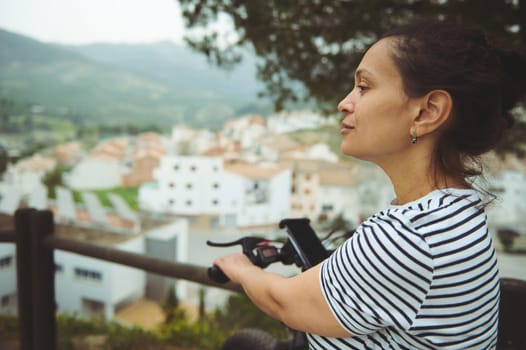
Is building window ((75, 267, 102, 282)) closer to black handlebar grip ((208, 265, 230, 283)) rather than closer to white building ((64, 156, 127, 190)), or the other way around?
white building ((64, 156, 127, 190))

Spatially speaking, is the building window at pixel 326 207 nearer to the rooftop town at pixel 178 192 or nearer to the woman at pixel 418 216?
the rooftop town at pixel 178 192

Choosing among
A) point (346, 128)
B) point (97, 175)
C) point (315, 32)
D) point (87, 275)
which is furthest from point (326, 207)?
point (346, 128)

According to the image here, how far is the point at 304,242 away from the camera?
0.78 m

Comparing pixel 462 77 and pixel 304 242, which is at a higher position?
pixel 462 77

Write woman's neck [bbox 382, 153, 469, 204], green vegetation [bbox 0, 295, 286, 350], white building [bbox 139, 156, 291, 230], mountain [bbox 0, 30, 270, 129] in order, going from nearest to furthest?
woman's neck [bbox 382, 153, 469, 204] → green vegetation [bbox 0, 295, 286, 350] → white building [bbox 139, 156, 291, 230] → mountain [bbox 0, 30, 270, 129]

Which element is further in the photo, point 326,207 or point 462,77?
point 326,207

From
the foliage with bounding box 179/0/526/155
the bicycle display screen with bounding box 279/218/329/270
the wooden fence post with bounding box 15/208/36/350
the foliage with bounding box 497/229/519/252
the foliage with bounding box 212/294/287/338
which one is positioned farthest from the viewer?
the foliage with bounding box 497/229/519/252

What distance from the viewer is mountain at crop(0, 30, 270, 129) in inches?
358

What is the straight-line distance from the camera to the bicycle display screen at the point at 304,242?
757 mm

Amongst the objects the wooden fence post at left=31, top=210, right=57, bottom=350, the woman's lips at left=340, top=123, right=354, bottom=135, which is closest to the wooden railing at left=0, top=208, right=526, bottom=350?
the wooden fence post at left=31, top=210, right=57, bottom=350

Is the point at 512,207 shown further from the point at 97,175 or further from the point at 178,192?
the point at 97,175

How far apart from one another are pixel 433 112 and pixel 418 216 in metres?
0.15

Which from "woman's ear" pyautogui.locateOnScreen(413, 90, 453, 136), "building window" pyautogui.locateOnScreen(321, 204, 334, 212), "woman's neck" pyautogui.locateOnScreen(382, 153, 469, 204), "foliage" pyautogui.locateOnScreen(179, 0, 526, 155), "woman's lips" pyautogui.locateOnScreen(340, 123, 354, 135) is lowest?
"building window" pyautogui.locateOnScreen(321, 204, 334, 212)

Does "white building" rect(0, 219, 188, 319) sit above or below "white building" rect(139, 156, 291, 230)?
below
